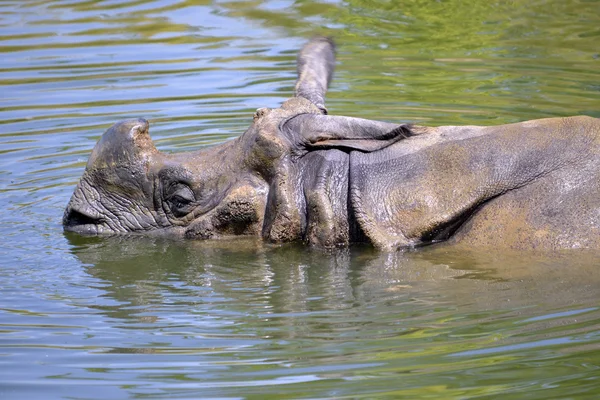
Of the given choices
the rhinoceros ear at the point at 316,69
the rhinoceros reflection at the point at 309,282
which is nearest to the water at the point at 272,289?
the rhinoceros reflection at the point at 309,282

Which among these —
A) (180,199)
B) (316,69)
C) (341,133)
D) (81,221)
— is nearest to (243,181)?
(180,199)

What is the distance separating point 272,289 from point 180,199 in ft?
3.60

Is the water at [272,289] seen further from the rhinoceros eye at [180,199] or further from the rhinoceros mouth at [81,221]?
the rhinoceros eye at [180,199]

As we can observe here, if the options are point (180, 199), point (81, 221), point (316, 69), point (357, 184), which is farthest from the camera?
point (316, 69)

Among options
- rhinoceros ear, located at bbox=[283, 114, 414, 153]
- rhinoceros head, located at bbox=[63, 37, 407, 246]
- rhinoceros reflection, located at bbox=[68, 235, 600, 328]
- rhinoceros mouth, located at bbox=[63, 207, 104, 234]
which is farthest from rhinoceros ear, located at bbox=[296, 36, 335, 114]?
rhinoceros mouth, located at bbox=[63, 207, 104, 234]

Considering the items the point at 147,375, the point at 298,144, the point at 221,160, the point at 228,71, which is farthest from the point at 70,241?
the point at 228,71

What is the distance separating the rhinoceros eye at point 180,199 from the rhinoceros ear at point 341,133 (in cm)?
78

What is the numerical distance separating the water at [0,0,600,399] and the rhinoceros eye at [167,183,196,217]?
0.22 meters

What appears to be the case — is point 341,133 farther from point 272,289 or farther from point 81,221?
point 81,221

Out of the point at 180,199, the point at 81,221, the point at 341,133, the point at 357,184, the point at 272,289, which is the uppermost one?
the point at 341,133

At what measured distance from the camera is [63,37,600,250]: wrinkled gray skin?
6527 millimetres

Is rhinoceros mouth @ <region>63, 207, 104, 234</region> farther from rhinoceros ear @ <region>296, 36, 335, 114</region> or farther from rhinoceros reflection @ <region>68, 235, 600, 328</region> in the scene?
rhinoceros ear @ <region>296, 36, 335, 114</region>

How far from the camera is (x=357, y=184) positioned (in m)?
6.83

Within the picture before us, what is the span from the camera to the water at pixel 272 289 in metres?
5.19
